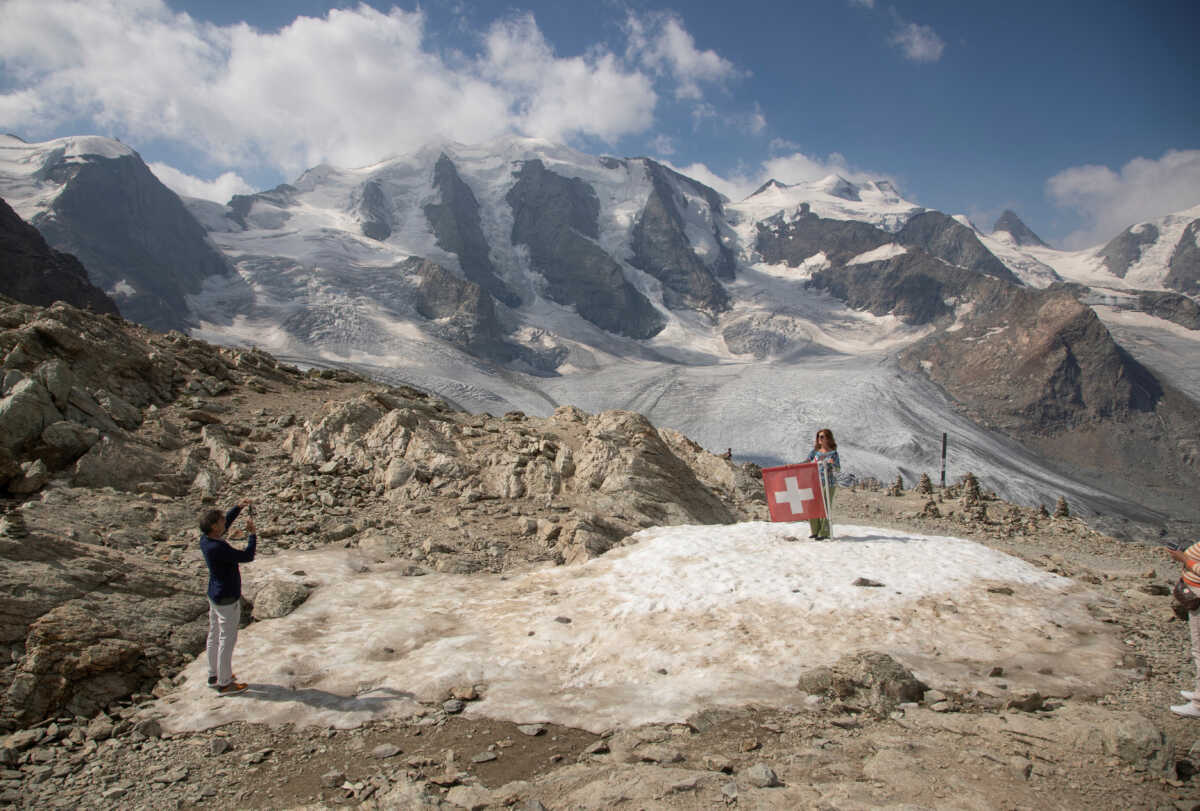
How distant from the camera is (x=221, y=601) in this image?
653 cm

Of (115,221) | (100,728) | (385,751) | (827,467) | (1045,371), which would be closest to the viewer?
(385,751)

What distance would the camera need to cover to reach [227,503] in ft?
40.1

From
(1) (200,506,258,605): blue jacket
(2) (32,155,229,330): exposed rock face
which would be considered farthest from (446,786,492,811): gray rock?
(2) (32,155,229,330): exposed rock face

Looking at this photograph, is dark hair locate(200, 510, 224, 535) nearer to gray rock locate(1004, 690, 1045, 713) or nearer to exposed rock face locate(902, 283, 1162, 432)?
gray rock locate(1004, 690, 1045, 713)

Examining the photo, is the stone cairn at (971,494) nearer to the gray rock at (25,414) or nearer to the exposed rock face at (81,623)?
the exposed rock face at (81,623)

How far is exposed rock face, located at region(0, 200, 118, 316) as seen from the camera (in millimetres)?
62938

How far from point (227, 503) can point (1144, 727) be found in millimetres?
13612

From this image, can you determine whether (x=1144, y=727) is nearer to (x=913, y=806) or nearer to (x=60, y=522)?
(x=913, y=806)

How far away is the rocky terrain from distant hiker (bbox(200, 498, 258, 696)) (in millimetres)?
684

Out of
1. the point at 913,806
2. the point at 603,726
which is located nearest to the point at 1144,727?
the point at 913,806

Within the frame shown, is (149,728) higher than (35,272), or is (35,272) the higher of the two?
(35,272)

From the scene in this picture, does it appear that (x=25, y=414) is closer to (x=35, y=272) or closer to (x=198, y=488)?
(x=198, y=488)

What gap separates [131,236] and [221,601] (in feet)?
611

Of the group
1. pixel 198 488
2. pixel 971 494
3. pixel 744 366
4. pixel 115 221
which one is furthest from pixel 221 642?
pixel 115 221
